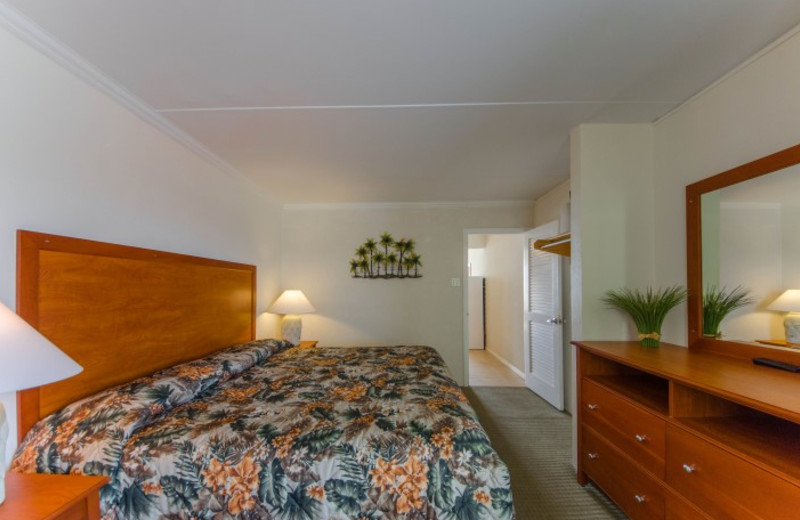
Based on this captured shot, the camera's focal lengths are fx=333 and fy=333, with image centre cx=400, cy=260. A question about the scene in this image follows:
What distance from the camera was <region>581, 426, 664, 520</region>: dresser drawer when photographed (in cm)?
153

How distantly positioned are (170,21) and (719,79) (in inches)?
105

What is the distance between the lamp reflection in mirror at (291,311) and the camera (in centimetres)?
365

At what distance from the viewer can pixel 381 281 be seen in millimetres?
4262

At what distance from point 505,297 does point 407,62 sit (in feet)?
14.7

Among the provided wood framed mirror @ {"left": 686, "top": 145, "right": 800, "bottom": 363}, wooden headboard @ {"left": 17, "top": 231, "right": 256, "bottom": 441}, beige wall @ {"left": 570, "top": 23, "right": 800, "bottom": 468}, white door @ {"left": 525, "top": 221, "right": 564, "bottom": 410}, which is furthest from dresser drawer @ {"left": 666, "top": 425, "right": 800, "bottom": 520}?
wooden headboard @ {"left": 17, "top": 231, "right": 256, "bottom": 441}

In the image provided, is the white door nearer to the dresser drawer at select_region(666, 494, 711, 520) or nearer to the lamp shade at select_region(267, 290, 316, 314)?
the dresser drawer at select_region(666, 494, 711, 520)

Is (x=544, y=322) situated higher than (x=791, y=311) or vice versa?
(x=791, y=311)

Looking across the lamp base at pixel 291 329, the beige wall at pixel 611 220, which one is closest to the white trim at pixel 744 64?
the beige wall at pixel 611 220

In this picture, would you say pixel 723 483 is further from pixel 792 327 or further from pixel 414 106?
pixel 414 106

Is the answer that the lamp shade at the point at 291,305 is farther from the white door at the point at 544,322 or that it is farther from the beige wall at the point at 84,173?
the white door at the point at 544,322

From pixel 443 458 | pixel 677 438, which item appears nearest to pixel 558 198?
pixel 677 438

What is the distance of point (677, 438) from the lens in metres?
1.41

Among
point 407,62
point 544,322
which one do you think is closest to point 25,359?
point 407,62

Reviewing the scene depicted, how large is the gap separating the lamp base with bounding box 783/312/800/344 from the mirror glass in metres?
0.02
